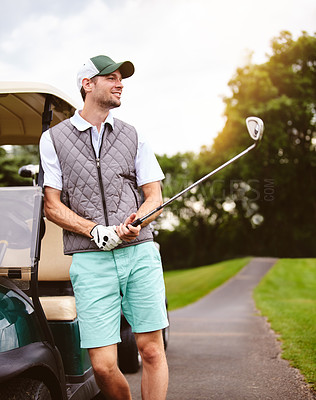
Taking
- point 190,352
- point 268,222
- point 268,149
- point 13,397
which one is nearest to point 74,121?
point 13,397

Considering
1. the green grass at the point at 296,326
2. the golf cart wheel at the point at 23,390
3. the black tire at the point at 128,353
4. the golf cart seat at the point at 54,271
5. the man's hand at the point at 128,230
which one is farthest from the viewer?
the green grass at the point at 296,326

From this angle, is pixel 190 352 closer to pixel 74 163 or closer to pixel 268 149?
pixel 74 163

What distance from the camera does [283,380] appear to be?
14.6 ft

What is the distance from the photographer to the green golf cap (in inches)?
117

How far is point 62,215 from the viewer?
9.33 feet

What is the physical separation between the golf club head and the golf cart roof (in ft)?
3.88

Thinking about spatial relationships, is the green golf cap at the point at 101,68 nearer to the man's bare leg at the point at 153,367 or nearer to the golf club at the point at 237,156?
the golf club at the point at 237,156

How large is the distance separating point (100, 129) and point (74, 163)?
0.85 ft

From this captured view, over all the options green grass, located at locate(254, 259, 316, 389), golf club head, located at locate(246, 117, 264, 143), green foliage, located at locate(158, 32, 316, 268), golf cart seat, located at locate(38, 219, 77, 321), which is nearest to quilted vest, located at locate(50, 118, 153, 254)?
golf cart seat, located at locate(38, 219, 77, 321)

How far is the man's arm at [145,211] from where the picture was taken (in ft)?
8.79

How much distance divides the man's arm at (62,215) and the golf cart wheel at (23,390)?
2.57ft

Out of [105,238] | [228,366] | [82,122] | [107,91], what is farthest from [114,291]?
[228,366]

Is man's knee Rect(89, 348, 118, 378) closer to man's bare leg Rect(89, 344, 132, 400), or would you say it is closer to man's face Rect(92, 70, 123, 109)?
man's bare leg Rect(89, 344, 132, 400)

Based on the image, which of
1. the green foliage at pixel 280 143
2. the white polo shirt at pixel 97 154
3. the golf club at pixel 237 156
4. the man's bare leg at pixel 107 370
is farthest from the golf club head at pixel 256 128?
the green foliage at pixel 280 143
